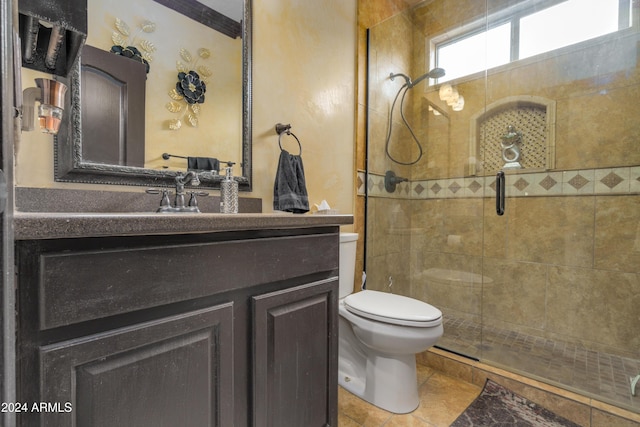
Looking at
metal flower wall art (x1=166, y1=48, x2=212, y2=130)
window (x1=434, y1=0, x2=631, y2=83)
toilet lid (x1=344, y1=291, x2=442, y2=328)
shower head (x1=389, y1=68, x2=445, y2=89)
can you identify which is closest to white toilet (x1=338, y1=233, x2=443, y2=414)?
→ toilet lid (x1=344, y1=291, x2=442, y2=328)

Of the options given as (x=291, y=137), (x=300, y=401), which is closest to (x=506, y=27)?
(x=291, y=137)

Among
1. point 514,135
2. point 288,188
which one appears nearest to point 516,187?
point 514,135

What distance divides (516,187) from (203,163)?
200 cm

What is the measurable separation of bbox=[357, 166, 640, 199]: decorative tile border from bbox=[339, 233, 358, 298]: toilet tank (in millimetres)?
507

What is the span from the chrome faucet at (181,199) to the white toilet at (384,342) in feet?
2.58

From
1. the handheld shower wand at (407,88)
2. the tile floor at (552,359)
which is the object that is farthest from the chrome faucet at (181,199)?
the tile floor at (552,359)

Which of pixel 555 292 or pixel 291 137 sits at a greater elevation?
pixel 291 137

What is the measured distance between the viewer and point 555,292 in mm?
1952

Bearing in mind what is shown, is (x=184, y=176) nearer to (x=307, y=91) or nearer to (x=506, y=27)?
(x=307, y=91)

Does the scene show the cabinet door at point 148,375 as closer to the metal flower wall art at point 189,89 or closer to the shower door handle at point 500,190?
the metal flower wall art at point 189,89

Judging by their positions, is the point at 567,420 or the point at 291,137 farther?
the point at 291,137

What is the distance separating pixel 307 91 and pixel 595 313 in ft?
7.13

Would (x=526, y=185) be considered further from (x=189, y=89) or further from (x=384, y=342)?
(x=189, y=89)

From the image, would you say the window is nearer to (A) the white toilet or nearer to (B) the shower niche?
(B) the shower niche
